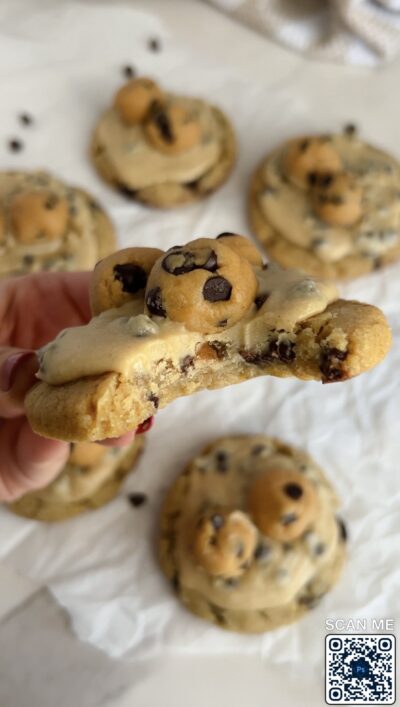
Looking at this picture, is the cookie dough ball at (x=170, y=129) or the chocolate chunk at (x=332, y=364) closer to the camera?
the chocolate chunk at (x=332, y=364)

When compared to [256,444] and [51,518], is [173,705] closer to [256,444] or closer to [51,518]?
[51,518]

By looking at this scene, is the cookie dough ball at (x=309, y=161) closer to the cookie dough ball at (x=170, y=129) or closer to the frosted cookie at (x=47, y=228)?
the cookie dough ball at (x=170, y=129)

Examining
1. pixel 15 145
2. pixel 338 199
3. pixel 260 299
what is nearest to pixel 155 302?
pixel 260 299

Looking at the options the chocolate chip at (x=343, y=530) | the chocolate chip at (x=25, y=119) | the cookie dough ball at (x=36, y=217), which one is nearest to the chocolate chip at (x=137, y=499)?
the chocolate chip at (x=343, y=530)

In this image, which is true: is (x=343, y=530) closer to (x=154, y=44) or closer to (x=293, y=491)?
(x=293, y=491)

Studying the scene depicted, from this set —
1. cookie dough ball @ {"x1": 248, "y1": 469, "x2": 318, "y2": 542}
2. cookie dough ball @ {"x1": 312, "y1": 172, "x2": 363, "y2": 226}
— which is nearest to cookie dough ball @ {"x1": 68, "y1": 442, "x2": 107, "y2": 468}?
cookie dough ball @ {"x1": 248, "y1": 469, "x2": 318, "y2": 542}

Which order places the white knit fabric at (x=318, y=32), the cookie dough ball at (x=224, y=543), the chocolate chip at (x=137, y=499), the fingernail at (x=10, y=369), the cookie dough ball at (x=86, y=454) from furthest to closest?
1. the white knit fabric at (x=318, y=32)
2. the chocolate chip at (x=137, y=499)
3. the cookie dough ball at (x=86, y=454)
4. the cookie dough ball at (x=224, y=543)
5. the fingernail at (x=10, y=369)
